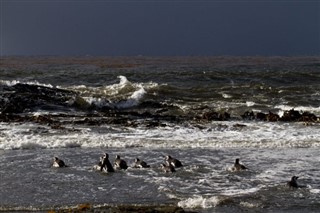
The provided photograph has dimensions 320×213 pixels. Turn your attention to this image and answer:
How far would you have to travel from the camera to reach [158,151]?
15.7 m

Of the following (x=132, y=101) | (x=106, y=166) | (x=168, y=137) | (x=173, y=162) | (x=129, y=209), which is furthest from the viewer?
(x=132, y=101)

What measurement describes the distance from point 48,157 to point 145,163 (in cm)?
301

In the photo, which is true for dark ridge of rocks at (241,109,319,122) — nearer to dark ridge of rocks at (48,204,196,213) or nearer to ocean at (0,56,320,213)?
ocean at (0,56,320,213)

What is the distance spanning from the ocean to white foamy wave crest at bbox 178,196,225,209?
0.02 meters

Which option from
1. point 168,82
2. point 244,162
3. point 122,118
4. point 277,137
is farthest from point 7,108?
point 168,82

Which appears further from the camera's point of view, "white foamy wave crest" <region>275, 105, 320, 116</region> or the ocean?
"white foamy wave crest" <region>275, 105, 320, 116</region>

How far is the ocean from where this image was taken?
10.5 meters

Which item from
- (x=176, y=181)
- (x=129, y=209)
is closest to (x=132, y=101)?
(x=176, y=181)

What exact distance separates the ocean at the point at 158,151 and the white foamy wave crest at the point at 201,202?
18 millimetres

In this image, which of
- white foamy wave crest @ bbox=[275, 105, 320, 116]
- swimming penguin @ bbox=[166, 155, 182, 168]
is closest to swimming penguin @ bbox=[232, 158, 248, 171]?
swimming penguin @ bbox=[166, 155, 182, 168]

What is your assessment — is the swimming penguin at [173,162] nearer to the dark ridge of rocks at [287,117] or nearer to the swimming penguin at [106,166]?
the swimming penguin at [106,166]

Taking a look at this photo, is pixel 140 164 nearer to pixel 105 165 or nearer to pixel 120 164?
pixel 120 164

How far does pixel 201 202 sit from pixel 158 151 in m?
5.78

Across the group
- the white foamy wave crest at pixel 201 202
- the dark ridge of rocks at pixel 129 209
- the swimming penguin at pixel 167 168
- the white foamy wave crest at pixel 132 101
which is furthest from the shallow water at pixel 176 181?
the white foamy wave crest at pixel 132 101
